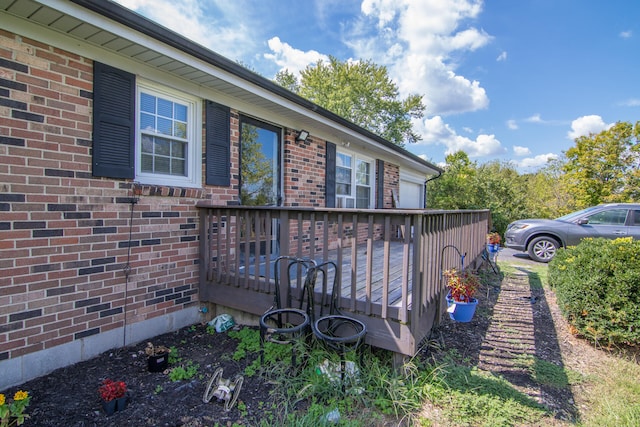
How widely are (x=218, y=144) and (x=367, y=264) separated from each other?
2.51 meters

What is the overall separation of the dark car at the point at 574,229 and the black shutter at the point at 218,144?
7426 mm

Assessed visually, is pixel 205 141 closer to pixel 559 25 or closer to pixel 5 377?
pixel 5 377

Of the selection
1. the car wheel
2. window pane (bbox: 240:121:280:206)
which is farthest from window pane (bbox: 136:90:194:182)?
the car wheel

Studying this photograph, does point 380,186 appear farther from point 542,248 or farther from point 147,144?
point 147,144

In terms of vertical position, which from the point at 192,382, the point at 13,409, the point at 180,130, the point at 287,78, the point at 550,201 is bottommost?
the point at 192,382

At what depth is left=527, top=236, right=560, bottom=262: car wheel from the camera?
819cm

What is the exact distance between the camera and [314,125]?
17.8 ft

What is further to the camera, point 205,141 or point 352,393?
point 205,141

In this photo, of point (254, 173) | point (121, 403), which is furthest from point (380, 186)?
point (121, 403)

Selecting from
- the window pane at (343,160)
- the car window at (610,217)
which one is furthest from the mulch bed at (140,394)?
the car window at (610,217)

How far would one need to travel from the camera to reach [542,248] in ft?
27.4

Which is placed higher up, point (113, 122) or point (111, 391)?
point (113, 122)

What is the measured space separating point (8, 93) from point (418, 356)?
4.01 metres

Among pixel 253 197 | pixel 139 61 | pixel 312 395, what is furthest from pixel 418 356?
pixel 139 61
